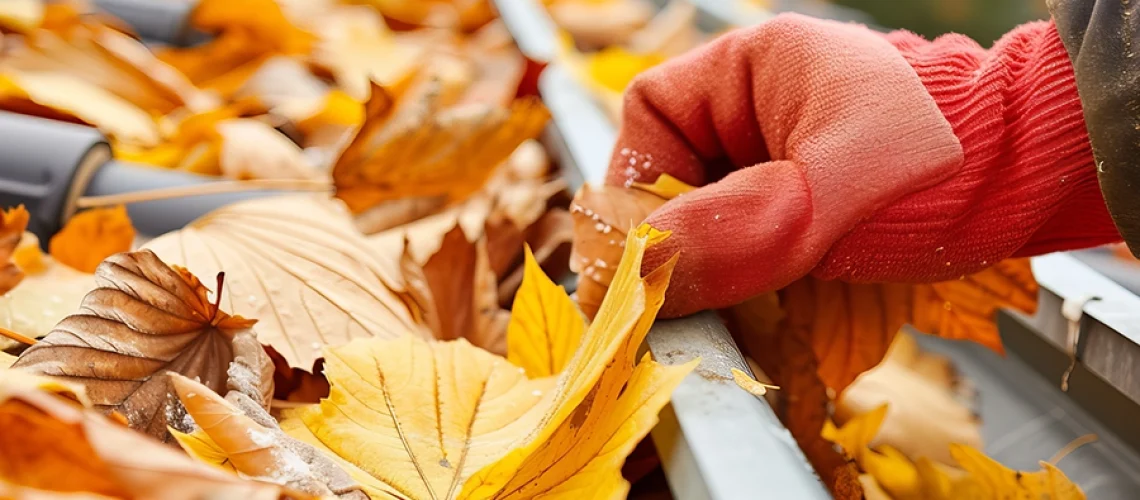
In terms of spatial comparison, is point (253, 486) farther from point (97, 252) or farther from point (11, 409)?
point (97, 252)

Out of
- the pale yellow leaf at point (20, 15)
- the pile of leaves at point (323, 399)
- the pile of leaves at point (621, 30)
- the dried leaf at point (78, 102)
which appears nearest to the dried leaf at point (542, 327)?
the pile of leaves at point (323, 399)

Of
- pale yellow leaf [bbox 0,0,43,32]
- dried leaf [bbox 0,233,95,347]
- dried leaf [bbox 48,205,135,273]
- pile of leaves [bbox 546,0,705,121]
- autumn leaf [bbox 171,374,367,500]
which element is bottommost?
pile of leaves [bbox 546,0,705,121]

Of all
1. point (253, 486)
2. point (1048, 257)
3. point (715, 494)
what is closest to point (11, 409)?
point (253, 486)

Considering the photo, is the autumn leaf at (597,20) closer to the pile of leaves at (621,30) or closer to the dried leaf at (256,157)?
the pile of leaves at (621,30)

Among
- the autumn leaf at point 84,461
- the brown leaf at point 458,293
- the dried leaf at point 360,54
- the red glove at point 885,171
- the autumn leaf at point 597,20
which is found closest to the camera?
the autumn leaf at point 84,461

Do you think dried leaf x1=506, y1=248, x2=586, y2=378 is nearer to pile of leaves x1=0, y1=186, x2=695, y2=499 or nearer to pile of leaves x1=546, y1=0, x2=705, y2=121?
pile of leaves x1=0, y1=186, x2=695, y2=499

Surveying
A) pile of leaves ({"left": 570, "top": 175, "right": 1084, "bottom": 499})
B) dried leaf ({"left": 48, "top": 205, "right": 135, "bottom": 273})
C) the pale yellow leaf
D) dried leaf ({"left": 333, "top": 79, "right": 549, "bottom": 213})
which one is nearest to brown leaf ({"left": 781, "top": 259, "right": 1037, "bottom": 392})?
pile of leaves ({"left": 570, "top": 175, "right": 1084, "bottom": 499})

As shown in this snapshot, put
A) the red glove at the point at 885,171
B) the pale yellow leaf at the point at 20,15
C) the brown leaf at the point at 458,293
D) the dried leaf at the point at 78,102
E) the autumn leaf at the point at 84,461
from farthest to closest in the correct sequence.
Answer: the pale yellow leaf at the point at 20,15 < the dried leaf at the point at 78,102 < the brown leaf at the point at 458,293 < the red glove at the point at 885,171 < the autumn leaf at the point at 84,461
